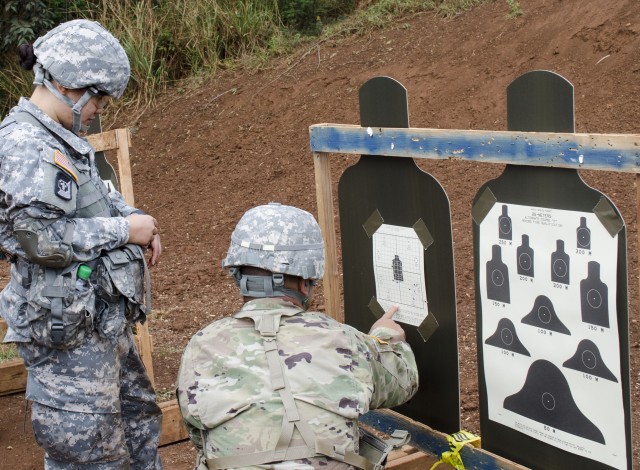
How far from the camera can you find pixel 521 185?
2764mm

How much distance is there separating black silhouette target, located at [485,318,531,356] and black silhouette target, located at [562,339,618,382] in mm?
194

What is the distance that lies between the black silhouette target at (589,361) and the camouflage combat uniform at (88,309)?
1553 millimetres

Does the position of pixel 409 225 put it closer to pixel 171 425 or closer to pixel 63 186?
pixel 63 186

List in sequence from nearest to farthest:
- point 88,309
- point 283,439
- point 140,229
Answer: point 283,439 → point 88,309 → point 140,229

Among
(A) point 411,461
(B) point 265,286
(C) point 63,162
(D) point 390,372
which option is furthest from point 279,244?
(A) point 411,461

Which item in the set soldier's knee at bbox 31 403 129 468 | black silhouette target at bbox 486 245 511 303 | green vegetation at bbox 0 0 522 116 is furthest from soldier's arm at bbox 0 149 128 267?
green vegetation at bbox 0 0 522 116

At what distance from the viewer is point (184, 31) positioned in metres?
11.5

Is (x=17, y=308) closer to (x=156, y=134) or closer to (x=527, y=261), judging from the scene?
(x=527, y=261)

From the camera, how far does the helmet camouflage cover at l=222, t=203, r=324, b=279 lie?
8.52 feet

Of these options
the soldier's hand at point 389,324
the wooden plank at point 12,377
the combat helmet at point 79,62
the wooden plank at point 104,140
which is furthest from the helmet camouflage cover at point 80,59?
the wooden plank at point 12,377

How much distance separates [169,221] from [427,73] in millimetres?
3078

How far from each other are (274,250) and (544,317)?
889 millimetres

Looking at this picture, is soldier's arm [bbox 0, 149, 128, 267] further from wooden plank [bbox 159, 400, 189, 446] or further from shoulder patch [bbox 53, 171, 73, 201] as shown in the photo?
wooden plank [bbox 159, 400, 189, 446]

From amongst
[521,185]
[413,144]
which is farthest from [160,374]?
[521,185]
